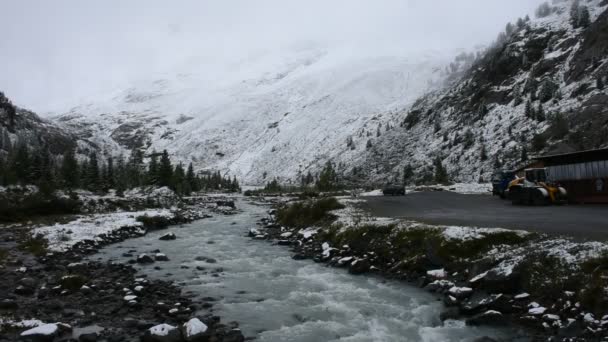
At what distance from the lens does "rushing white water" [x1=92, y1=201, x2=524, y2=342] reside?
1381 cm

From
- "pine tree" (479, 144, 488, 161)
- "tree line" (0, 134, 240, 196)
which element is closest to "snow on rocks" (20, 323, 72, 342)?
"tree line" (0, 134, 240, 196)

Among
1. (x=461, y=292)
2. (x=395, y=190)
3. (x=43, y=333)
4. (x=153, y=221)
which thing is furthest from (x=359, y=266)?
(x=395, y=190)

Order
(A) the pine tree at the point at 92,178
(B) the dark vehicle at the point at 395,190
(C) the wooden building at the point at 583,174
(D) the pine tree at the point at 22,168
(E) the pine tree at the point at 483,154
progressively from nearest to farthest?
(C) the wooden building at the point at 583,174 < (B) the dark vehicle at the point at 395,190 < (D) the pine tree at the point at 22,168 < (A) the pine tree at the point at 92,178 < (E) the pine tree at the point at 483,154

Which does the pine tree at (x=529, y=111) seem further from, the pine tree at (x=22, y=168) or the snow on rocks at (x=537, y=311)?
the pine tree at (x=22, y=168)

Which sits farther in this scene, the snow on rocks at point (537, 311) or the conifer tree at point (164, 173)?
the conifer tree at point (164, 173)

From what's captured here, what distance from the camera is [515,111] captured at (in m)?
120

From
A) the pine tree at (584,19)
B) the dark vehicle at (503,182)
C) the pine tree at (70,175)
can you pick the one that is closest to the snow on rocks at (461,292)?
the dark vehicle at (503,182)

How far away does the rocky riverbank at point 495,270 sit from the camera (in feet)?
39.2

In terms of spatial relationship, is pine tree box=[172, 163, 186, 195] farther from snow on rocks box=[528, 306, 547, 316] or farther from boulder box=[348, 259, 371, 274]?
snow on rocks box=[528, 306, 547, 316]

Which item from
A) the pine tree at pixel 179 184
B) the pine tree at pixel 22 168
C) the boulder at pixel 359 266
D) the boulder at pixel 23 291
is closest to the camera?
the boulder at pixel 23 291

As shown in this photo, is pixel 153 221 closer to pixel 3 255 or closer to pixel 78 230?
pixel 78 230

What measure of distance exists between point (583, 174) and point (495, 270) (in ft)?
85.1

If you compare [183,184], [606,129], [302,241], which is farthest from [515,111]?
[302,241]

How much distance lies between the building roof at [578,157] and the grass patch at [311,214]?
1945cm
